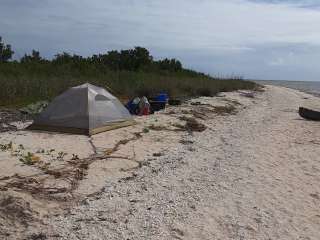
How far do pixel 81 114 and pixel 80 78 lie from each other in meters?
16.0

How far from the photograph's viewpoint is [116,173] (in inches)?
319

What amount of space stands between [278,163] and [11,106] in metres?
10.1

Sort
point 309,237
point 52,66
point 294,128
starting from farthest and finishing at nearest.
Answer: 1. point 52,66
2. point 294,128
3. point 309,237

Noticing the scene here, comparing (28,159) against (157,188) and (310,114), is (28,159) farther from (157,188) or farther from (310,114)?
(310,114)

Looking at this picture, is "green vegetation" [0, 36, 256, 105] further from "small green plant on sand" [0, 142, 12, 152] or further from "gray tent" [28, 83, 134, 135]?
"small green plant on sand" [0, 142, 12, 152]

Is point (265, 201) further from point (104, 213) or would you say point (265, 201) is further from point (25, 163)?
point (25, 163)

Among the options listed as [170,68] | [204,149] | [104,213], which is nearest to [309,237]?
[104,213]

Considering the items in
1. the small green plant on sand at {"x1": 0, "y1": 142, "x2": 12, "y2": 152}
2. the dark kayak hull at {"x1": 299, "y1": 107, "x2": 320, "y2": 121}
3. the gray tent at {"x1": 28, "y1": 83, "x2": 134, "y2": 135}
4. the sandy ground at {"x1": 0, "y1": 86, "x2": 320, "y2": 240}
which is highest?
the gray tent at {"x1": 28, "y1": 83, "x2": 134, "y2": 135}

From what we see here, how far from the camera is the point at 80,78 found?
27375 millimetres

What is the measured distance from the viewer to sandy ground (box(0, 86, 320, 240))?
568 cm

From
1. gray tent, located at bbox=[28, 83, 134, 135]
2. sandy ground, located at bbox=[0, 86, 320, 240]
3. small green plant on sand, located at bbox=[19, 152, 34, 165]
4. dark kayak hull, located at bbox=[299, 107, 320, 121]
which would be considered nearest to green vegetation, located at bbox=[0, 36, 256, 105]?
gray tent, located at bbox=[28, 83, 134, 135]

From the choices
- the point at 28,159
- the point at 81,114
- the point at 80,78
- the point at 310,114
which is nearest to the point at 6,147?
the point at 28,159

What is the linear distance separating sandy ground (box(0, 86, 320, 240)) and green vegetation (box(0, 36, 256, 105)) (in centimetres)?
827

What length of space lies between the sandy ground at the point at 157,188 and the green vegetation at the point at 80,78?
8.27m
